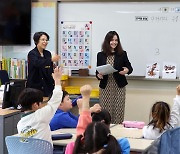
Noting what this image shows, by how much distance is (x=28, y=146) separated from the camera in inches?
111

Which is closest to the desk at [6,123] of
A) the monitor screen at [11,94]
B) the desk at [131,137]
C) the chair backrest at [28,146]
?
the monitor screen at [11,94]

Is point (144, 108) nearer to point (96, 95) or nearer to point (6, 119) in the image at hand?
point (96, 95)

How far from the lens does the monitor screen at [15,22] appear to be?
6.36m

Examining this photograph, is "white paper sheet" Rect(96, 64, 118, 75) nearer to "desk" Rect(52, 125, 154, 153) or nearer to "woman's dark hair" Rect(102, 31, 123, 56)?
"woman's dark hair" Rect(102, 31, 123, 56)

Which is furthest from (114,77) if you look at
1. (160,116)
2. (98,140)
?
(98,140)

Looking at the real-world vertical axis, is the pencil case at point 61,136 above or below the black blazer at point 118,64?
below

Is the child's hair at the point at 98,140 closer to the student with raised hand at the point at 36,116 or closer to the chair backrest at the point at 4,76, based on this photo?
the student with raised hand at the point at 36,116

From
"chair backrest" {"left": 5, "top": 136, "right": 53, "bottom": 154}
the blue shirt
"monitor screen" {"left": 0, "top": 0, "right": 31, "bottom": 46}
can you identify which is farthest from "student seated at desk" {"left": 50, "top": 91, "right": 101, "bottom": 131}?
"monitor screen" {"left": 0, "top": 0, "right": 31, "bottom": 46}

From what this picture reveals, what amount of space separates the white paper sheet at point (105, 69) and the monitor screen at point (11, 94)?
1028 millimetres

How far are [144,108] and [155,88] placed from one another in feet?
1.14

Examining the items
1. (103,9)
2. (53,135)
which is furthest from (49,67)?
(53,135)

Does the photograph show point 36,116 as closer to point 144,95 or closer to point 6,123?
point 6,123

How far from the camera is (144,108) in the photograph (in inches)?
239

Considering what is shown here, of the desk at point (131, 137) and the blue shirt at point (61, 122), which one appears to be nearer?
the desk at point (131, 137)
